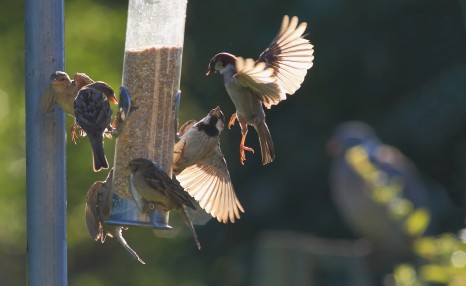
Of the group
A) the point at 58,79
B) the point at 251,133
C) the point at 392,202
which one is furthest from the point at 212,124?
the point at 251,133

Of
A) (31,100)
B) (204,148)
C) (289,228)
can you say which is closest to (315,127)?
(289,228)

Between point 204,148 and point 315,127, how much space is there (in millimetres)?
7805

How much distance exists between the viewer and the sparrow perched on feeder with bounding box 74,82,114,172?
14.6ft

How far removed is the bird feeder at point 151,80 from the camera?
477 centimetres

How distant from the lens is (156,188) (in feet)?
14.4

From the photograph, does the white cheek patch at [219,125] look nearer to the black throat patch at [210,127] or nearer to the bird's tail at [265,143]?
the black throat patch at [210,127]

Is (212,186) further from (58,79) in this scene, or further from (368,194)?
(368,194)

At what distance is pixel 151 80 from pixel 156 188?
0.59 meters

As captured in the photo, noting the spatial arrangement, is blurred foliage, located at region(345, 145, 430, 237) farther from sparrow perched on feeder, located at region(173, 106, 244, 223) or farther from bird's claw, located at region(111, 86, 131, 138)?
bird's claw, located at region(111, 86, 131, 138)

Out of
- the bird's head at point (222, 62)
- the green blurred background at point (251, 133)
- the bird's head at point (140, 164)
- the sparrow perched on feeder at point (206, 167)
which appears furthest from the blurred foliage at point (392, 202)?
the green blurred background at point (251, 133)

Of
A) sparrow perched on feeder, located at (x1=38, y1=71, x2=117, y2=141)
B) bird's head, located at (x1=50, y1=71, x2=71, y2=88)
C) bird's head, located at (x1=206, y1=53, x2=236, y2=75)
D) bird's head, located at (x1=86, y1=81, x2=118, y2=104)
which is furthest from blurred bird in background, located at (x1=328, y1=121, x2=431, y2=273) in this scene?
bird's head, located at (x1=50, y1=71, x2=71, y2=88)

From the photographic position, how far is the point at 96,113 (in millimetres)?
4508

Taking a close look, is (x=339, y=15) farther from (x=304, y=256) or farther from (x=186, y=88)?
(x=304, y=256)

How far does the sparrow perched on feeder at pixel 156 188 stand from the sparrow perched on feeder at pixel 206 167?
0.40 meters
